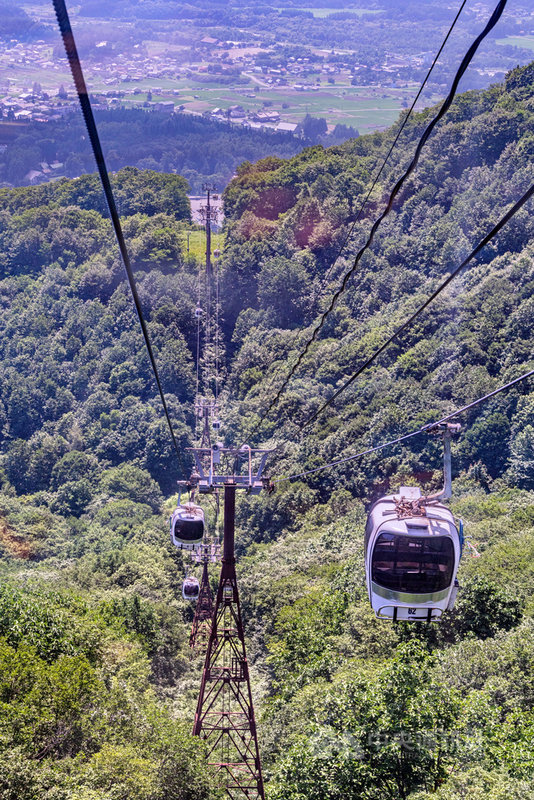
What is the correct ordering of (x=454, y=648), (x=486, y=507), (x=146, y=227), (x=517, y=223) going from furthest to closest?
(x=146, y=227)
(x=517, y=223)
(x=486, y=507)
(x=454, y=648)

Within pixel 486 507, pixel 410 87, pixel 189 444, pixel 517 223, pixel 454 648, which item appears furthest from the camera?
pixel 410 87

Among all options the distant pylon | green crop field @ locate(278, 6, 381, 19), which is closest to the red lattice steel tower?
the distant pylon

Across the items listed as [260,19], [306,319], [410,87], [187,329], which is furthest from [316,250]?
[260,19]

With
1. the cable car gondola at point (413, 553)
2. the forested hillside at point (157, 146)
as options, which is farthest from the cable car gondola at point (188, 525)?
the forested hillside at point (157, 146)

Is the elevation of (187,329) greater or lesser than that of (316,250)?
lesser

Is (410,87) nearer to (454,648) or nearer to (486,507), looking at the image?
(486,507)

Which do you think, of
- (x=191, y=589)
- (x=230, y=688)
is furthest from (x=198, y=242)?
(x=230, y=688)

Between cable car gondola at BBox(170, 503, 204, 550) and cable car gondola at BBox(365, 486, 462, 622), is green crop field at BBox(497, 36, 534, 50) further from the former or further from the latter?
cable car gondola at BBox(365, 486, 462, 622)
